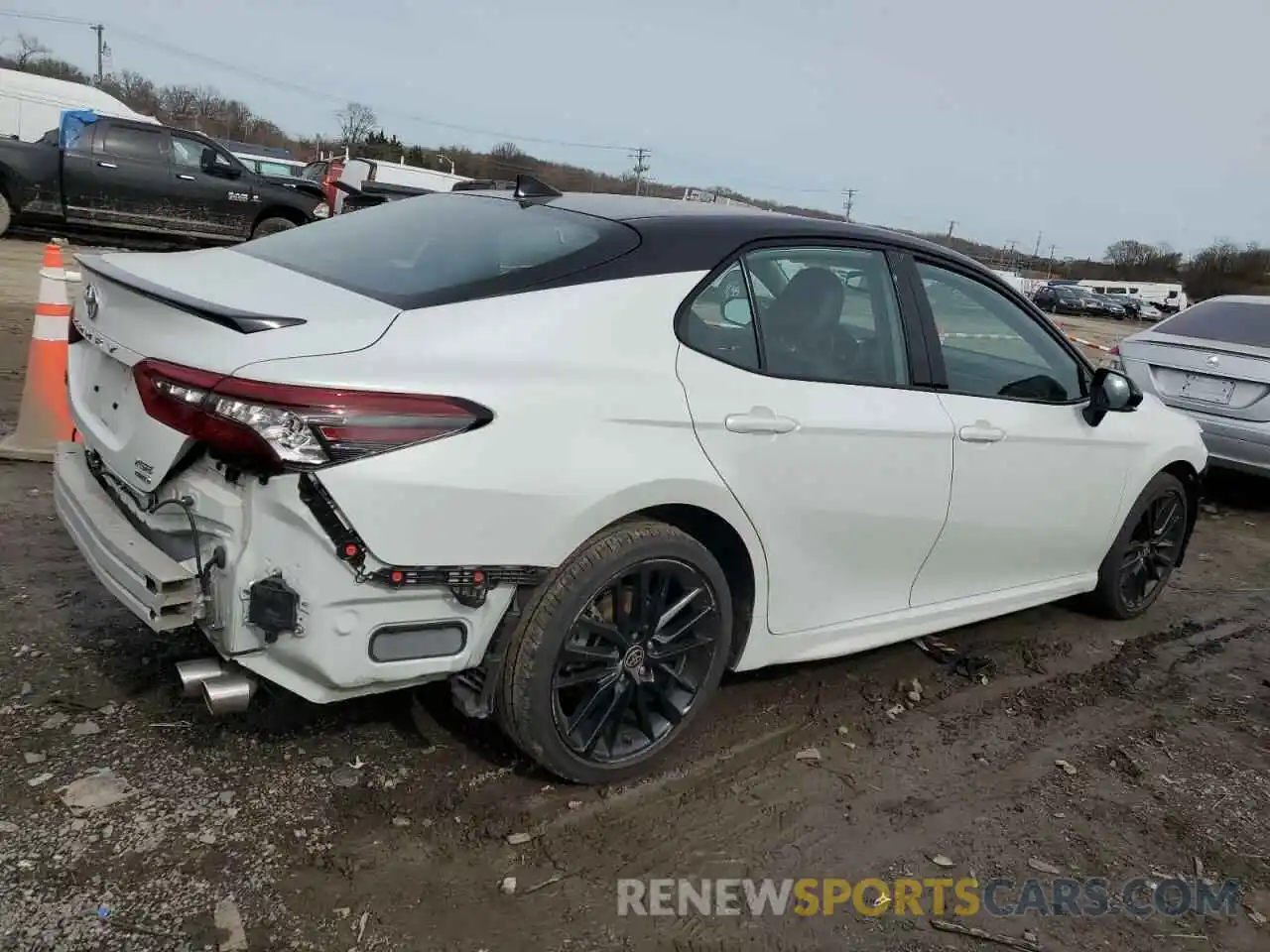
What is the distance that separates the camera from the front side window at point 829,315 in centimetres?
308

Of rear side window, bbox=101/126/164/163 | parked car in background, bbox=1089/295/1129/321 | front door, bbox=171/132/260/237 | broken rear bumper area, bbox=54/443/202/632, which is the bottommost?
parked car in background, bbox=1089/295/1129/321

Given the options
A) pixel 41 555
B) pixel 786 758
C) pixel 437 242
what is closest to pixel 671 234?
pixel 437 242

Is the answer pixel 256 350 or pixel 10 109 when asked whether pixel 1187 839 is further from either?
pixel 10 109

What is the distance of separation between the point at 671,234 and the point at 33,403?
3845mm

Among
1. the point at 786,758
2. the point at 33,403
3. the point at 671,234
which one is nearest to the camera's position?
the point at 671,234

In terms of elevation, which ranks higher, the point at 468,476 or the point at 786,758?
the point at 468,476

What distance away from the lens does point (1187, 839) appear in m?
3.02

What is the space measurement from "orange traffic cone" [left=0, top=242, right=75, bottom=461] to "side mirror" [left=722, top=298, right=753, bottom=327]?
3483mm

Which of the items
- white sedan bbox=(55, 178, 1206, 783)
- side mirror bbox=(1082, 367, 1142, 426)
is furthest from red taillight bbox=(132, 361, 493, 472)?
side mirror bbox=(1082, 367, 1142, 426)

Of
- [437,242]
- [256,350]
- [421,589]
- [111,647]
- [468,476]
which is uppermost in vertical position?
[437,242]

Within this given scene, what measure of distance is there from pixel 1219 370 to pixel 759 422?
5577 mm

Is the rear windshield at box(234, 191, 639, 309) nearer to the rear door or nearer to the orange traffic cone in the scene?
the orange traffic cone

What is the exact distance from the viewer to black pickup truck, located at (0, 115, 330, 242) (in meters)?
13.3

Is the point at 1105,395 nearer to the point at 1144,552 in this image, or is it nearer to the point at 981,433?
the point at 981,433
